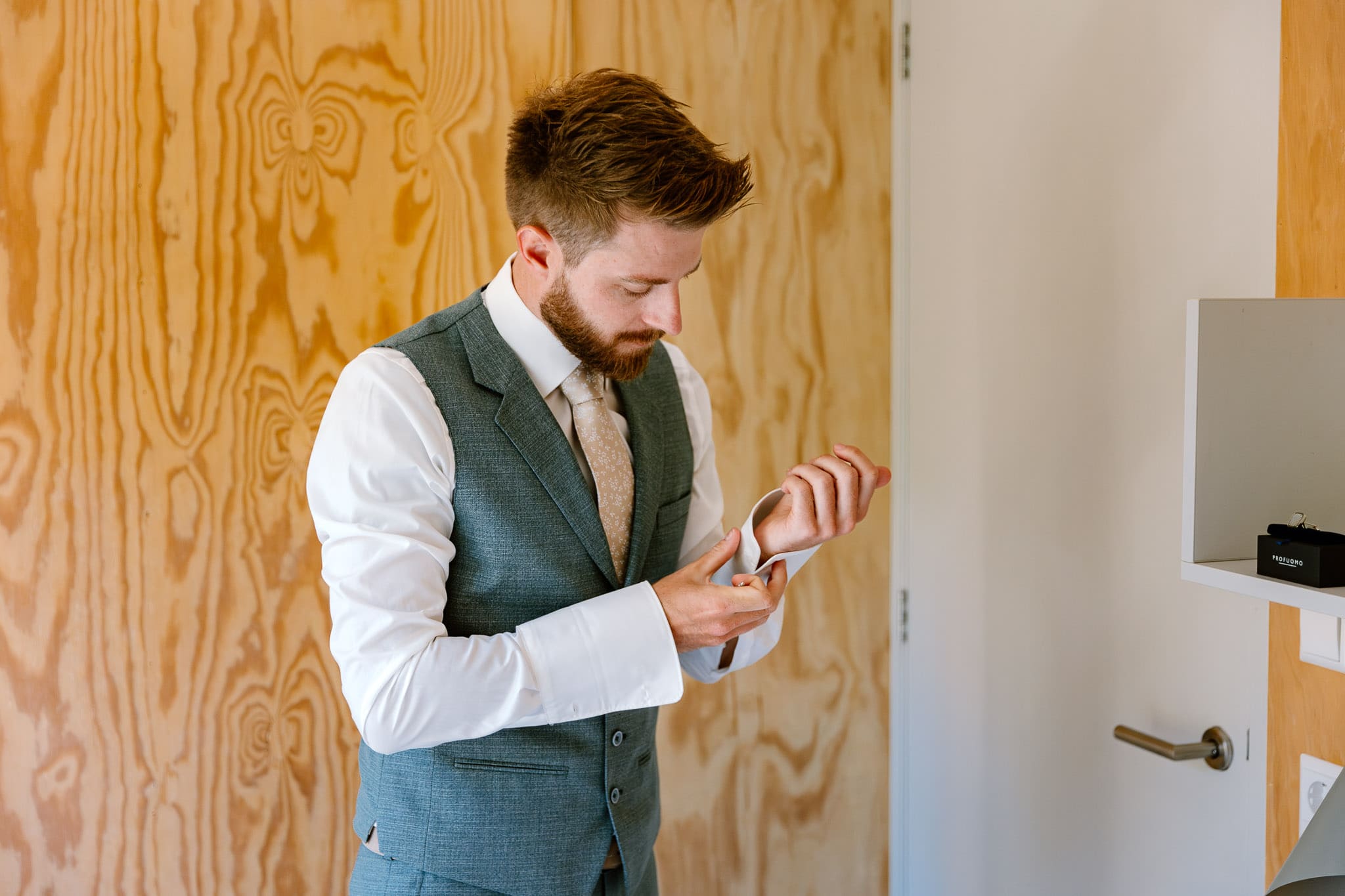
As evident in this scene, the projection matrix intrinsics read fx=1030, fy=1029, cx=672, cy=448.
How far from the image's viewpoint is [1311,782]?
4.13 ft

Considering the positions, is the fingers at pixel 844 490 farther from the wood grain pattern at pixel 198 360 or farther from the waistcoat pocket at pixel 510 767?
the wood grain pattern at pixel 198 360

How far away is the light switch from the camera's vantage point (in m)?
1.19

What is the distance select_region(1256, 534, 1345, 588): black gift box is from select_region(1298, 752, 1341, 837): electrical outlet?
446mm

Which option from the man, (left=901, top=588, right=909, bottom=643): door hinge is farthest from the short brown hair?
(left=901, top=588, right=909, bottom=643): door hinge

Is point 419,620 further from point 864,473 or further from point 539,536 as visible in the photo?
point 864,473

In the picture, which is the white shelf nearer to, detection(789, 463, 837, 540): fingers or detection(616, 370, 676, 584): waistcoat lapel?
detection(789, 463, 837, 540): fingers

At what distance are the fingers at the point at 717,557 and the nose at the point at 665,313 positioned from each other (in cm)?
26

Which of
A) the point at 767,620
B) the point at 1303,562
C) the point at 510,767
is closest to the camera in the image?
the point at 1303,562

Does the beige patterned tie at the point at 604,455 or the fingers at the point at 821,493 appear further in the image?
the beige patterned tie at the point at 604,455

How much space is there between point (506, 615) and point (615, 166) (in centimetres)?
53

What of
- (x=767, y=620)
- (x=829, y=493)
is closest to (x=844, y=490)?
(x=829, y=493)

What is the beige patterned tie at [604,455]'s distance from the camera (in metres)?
1.28

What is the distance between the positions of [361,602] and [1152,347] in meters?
1.17

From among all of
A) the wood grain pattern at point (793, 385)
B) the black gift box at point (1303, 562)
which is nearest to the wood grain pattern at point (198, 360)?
the wood grain pattern at point (793, 385)
